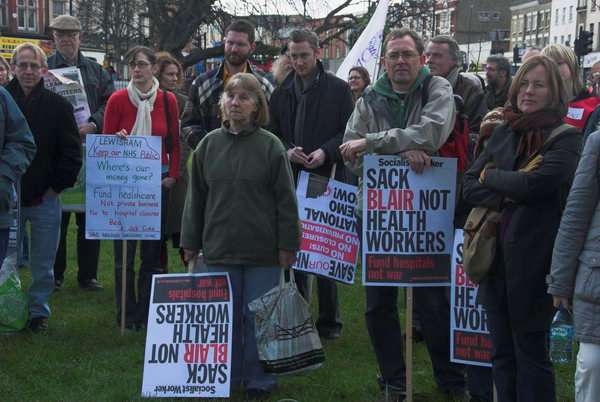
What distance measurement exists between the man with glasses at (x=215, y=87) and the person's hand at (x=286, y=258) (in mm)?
2213

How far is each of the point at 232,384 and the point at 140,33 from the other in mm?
28655

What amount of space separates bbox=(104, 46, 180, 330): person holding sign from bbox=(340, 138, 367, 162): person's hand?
2.56 metres

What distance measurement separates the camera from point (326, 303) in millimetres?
7781

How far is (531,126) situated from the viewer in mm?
4785

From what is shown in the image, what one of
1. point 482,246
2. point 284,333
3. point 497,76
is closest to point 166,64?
point 497,76

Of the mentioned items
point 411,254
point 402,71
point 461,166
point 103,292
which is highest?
point 402,71

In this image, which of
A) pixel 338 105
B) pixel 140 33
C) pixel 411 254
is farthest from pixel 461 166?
pixel 140 33

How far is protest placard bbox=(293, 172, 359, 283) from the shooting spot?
7.15m

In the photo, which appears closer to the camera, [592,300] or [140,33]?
[592,300]

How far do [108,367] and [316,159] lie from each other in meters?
2.19

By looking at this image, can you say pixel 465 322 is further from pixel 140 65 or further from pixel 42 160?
pixel 42 160

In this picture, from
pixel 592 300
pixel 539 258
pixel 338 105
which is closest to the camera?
pixel 592 300

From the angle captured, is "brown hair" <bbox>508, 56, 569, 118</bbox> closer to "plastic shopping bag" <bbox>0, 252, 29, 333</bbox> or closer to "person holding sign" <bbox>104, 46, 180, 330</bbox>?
"person holding sign" <bbox>104, 46, 180, 330</bbox>

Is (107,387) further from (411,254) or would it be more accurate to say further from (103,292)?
(103,292)
